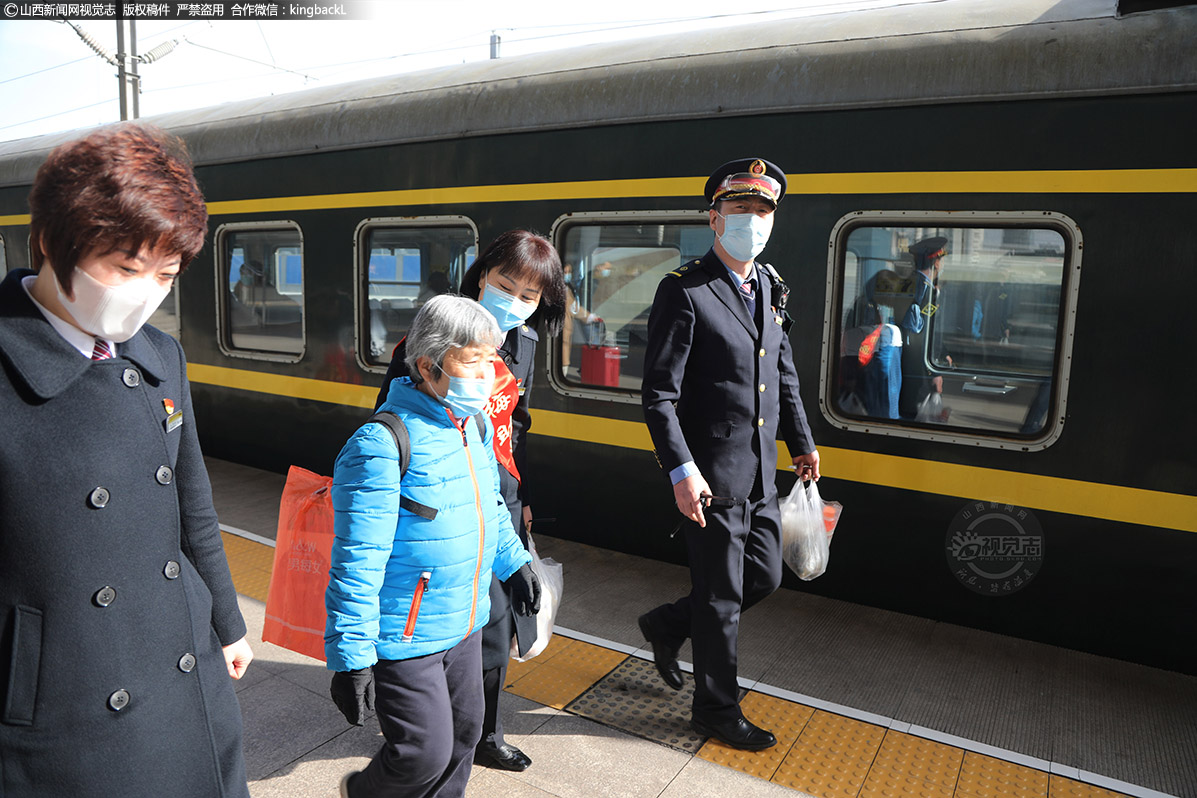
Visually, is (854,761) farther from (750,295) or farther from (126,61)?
(126,61)

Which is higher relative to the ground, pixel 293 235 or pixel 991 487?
pixel 293 235

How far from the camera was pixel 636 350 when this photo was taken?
4.68 metres

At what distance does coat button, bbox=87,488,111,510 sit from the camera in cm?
140

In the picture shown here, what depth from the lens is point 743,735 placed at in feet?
9.94

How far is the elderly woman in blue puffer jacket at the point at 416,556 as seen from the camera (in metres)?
1.97

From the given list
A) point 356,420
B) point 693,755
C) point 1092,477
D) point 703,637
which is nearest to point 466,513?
point 703,637

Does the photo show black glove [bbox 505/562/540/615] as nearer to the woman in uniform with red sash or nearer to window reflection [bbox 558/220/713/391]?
the woman in uniform with red sash

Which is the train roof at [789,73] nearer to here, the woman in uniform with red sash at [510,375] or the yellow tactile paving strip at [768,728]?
the woman in uniform with red sash at [510,375]

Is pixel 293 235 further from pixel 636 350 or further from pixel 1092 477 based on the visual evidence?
pixel 1092 477

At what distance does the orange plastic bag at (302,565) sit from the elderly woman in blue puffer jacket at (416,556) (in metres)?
0.46

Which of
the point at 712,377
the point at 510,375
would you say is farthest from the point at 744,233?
the point at 510,375

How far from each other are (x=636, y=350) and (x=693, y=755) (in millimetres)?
2260

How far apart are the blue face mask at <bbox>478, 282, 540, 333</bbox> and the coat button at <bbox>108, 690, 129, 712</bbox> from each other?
1.58 m

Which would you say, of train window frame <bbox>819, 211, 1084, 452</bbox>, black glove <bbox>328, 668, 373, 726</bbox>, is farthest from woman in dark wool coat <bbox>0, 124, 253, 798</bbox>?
train window frame <bbox>819, 211, 1084, 452</bbox>
